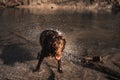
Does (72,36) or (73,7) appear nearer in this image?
(72,36)

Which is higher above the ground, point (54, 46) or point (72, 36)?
point (54, 46)

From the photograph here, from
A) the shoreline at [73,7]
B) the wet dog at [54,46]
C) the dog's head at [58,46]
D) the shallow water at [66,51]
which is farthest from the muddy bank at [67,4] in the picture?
the dog's head at [58,46]

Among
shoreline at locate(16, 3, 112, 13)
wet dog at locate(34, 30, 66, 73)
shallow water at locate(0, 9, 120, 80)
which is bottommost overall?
shallow water at locate(0, 9, 120, 80)

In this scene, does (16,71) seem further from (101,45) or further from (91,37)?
(91,37)

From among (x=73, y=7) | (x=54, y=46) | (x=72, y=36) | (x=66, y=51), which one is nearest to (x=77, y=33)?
(x=72, y=36)

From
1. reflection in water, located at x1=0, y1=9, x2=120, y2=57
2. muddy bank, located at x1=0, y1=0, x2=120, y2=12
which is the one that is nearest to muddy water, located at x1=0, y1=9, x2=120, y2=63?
reflection in water, located at x1=0, y1=9, x2=120, y2=57

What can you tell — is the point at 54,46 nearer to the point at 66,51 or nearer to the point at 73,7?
the point at 66,51

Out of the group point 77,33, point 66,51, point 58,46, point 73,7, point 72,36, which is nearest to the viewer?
point 58,46

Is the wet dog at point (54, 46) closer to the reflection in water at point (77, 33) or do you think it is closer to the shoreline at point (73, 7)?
the reflection in water at point (77, 33)

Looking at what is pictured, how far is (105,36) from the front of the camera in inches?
607

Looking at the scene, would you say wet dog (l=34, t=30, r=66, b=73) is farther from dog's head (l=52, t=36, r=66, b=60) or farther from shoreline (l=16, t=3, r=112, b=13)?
shoreline (l=16, t=3, r=112, b=13)

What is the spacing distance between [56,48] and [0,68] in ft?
7.77

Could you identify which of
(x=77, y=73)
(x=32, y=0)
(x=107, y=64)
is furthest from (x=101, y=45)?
(x=32, y=0)

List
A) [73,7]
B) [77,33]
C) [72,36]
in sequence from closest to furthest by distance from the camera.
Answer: [72,36], [77,33], [73,7]
